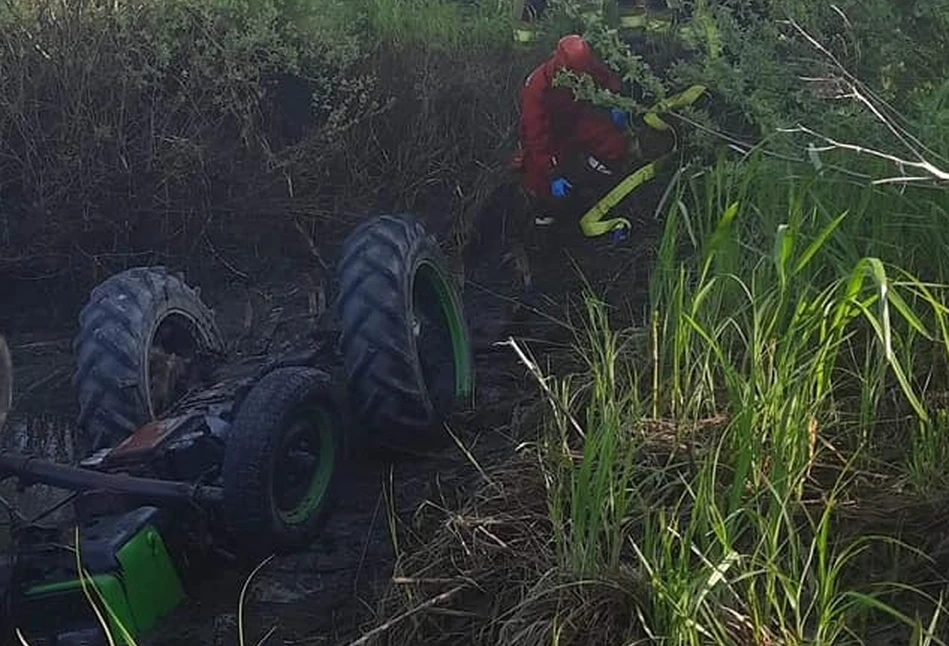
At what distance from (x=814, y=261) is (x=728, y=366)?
689mm

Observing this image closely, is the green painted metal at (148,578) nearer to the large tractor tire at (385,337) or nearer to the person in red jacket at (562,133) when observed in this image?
the large tractor tire at (385,337)

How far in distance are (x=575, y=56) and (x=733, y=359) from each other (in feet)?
7.48

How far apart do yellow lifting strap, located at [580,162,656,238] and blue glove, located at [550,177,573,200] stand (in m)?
0.21

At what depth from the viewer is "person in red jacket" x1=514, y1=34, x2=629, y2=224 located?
17.5 ft

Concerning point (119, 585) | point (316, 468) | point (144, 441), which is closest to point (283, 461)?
point (316, 468)

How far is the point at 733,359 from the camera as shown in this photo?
3.18m

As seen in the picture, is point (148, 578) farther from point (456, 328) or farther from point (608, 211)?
point (608, 211)

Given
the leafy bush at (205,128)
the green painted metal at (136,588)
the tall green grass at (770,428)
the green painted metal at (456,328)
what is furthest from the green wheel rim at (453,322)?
the leafy bush at (205,128)

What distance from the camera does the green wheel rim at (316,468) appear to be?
11.9 ft

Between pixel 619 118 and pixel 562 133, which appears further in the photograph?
pixel 562 133

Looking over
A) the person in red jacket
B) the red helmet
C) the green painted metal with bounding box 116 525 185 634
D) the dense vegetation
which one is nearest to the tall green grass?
the dense vegetation

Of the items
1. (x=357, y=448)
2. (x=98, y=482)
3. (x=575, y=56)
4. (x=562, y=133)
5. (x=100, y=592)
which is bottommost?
(x=357, y=448)

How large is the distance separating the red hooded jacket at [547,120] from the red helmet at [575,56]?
0.29 ft

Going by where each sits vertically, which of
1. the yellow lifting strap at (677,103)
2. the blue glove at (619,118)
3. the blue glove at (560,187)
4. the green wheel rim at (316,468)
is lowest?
the blue glove at (560,187)
